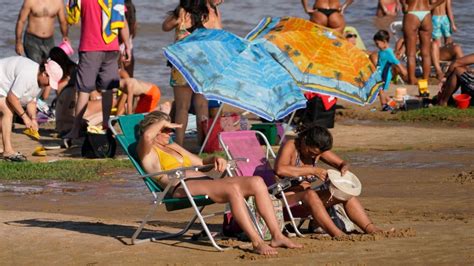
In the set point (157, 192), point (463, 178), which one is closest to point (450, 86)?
point (463, 178)

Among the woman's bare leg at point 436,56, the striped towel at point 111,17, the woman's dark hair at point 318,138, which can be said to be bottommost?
the woman's bare leg at point 436,56

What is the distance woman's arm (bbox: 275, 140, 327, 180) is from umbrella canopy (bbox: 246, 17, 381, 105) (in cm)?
140

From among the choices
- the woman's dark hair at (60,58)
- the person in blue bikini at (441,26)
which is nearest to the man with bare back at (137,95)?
the woman's dark hair at (60,58)

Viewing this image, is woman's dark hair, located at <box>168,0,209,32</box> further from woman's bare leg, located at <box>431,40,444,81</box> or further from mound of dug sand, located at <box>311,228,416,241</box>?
woman's bare leg, located at <box>431,40,444,81</box>

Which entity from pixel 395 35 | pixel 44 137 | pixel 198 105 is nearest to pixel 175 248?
pixel 198 105

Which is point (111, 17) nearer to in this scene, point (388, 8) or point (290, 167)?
point (290, 167)

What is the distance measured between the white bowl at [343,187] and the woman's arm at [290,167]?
0.30 feet

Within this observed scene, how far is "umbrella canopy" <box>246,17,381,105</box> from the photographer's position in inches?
399

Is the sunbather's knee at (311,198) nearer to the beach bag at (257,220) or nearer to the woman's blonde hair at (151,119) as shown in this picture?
the beach bag at (257,220)

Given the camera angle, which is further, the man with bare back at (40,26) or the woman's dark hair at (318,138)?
the man with bare back at (40,26)

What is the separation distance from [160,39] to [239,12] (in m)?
4.36

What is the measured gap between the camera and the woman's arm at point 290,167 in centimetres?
861

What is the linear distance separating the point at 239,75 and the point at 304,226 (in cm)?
127

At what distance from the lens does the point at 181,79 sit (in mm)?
12758
